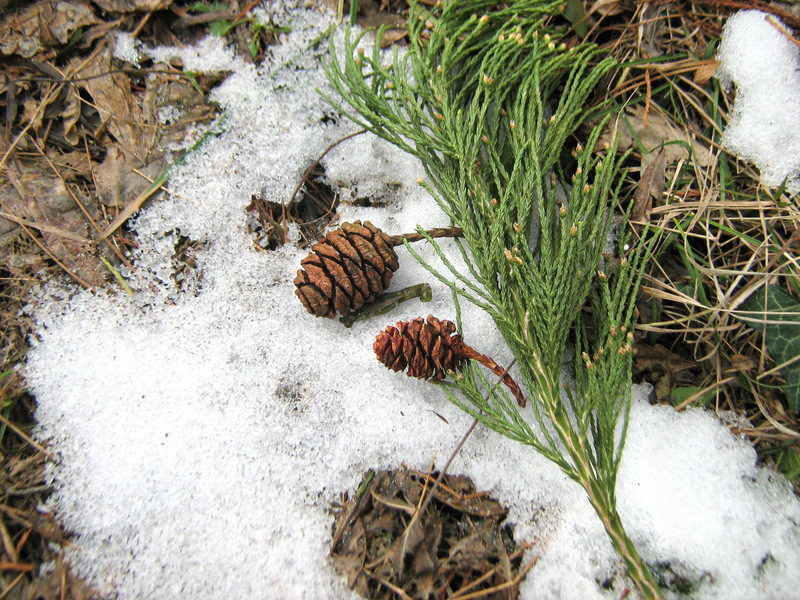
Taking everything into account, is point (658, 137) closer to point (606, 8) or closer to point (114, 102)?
point (606, 8)

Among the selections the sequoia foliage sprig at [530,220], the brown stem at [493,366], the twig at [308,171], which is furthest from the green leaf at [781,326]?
the twig at [308,171]

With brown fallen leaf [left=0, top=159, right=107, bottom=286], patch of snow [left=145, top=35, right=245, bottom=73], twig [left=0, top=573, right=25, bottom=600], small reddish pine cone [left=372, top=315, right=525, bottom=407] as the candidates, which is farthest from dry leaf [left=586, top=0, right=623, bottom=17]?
twig [left=0, top=573, right=25, bottom=600]

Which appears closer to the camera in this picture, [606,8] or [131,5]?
[606,8]

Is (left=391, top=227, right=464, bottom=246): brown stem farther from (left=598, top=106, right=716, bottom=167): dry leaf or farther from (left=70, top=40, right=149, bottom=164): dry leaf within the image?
(left=70, top=40, right=149, bottom=164): dry leaf

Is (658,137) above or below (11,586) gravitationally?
above

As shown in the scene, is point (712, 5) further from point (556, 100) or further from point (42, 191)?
point (42, 191)

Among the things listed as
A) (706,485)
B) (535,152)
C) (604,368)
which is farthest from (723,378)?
(535,152)

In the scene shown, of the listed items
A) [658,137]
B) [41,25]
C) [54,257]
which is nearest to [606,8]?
[658,137]
